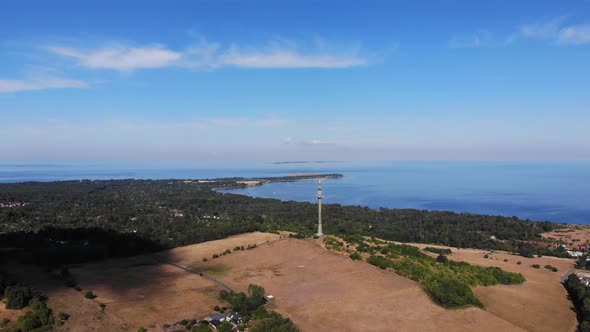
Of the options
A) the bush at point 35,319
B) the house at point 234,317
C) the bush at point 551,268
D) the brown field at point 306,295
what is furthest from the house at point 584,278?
the bush at point 35,319

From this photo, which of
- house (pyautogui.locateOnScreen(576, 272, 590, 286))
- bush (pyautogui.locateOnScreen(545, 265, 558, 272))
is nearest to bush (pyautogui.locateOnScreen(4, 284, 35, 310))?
house (pyautogui.locateOnScreen(576, 272, 590, 286))

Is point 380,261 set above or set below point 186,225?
above

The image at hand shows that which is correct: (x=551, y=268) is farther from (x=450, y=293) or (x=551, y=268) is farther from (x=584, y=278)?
(x=450, y=293)

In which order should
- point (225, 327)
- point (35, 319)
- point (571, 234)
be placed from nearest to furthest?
1. point (225, 327)
2. point (35, 319)
3. point (571, 234)

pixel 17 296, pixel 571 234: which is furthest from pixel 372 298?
pixel 571 234

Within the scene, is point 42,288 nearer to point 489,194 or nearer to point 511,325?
point 511,325
